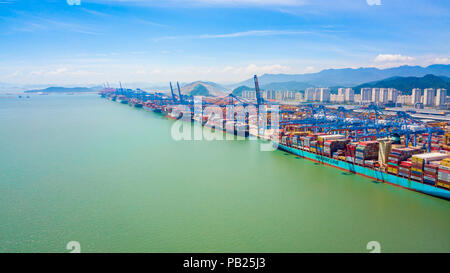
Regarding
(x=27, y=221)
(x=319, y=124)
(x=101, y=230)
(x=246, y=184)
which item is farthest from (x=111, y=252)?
(x=319, y=124)

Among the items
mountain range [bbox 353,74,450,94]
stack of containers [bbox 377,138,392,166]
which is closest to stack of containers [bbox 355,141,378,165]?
stack of containers [bbox 377,138,392,166]

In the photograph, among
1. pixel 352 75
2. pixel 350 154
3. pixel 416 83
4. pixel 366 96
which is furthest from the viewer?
pixel 352 75

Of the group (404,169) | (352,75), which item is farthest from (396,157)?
(352,75)

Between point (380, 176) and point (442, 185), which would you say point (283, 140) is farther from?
point (442, 185)

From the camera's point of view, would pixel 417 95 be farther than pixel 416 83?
No

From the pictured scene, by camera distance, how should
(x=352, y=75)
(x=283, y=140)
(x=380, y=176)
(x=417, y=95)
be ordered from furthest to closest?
(x=352, y=75)
(x=417, y=95)
(x=283, y=140)
(x=380, y=176)

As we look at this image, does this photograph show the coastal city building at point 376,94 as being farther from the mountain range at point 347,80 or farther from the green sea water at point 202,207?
the green sea water at point 202,207
